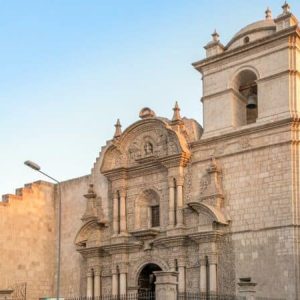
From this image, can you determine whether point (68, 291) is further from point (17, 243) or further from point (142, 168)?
point (142, 168)

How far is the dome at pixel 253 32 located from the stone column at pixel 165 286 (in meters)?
9.19

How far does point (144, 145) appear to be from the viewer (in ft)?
82.8

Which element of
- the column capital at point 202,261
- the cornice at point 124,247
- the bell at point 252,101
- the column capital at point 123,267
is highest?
the bell at point 252,101

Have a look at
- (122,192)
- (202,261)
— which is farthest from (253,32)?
(202,261)

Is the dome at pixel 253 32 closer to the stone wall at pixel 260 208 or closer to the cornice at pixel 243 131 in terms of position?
the cornice at pixel 243 131

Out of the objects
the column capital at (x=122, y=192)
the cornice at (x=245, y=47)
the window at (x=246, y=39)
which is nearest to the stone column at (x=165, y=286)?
the column capital at (x=122, y=192)

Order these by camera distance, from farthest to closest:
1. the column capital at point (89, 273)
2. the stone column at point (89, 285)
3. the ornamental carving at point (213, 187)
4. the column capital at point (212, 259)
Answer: the column capital at point (89, 273)
the stone column at point (89, 285)
the ornamental carving at point (213, 187)
the column capital at point (212, 259)

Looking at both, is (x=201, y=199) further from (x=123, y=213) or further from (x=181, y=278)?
(x=123, y=213)

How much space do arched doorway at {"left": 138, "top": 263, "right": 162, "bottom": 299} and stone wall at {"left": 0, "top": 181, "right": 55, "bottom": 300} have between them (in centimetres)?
498

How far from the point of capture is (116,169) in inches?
1005

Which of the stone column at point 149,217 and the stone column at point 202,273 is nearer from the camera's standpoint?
the stone column at point 202,273

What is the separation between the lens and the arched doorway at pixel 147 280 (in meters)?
24.2

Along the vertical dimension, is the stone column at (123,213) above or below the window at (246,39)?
below

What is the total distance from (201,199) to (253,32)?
6.02m
